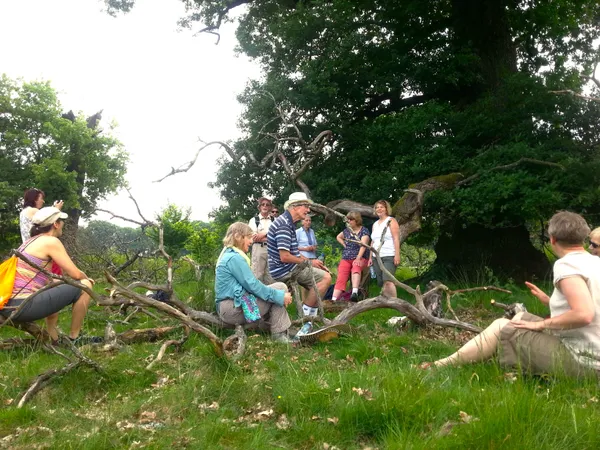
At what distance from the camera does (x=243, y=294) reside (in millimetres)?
5742

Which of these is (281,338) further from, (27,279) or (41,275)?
(27,279)

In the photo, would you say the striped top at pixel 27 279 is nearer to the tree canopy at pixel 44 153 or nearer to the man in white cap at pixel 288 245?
the man in white cap at pixel 288 245

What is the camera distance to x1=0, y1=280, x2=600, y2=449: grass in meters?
3.01

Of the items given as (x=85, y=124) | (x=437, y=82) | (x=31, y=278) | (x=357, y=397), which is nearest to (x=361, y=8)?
(x=437, y=82)

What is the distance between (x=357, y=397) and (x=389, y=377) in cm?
37

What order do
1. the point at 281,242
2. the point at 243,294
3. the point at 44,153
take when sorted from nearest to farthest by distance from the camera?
1. the point at 243,294
2. the point at 281,242
3. the point at 44,153

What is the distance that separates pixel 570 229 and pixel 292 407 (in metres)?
2.21

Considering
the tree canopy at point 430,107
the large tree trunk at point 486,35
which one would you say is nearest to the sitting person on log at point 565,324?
the tree canopy at point 430,107

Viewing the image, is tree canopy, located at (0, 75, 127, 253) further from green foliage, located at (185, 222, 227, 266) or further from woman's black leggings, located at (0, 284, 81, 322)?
woman's black leggings, located at (0, 284, 81, 322)

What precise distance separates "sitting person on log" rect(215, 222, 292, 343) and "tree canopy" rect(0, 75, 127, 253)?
1921 centimetres

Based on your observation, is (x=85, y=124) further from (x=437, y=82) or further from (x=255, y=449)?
(x=255, y=449)

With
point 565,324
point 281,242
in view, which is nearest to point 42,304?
point 281,242

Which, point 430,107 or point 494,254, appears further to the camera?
point 494,254

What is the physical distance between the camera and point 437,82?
10.6 m
